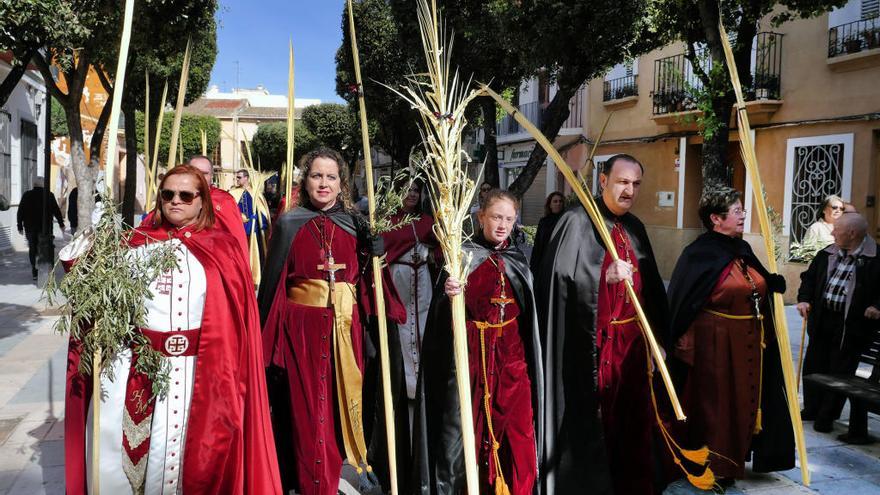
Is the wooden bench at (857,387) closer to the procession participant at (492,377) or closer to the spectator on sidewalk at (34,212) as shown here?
the procession participant at (492,377)

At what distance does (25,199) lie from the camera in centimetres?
1273

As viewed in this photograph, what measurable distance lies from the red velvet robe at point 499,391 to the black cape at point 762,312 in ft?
3.62

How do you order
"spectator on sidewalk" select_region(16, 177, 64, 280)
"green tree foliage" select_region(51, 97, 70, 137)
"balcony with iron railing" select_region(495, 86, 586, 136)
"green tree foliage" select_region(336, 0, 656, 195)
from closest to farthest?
"green tree foliage" select_region(336, 0, 656, 195) < "spectator on sidewalk" select_region(16, 177, 64, 280) < "balcony with iron railing" select_region(495, 86, 586, 136) < "green tree foliage" select_region(51, 97, 70, 137)

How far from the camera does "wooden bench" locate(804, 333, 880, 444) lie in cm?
461

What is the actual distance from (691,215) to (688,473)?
40.8 feet

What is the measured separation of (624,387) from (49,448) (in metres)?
3.75

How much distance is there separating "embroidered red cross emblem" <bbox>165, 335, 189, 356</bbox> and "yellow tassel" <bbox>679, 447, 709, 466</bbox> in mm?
2738

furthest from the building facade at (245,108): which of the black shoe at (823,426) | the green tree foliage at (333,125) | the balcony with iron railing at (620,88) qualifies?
the black shoe at (823,426)

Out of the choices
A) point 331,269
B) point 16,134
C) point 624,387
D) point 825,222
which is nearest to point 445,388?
point 331,269

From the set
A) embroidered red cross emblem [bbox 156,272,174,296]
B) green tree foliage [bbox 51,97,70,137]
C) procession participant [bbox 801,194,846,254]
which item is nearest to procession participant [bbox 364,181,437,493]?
embroidered red cross emblem [bbox 156,272,174,296]

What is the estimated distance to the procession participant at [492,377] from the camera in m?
3.56

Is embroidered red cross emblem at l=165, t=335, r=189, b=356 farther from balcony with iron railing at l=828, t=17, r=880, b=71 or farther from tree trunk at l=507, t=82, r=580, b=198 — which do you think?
balcony with iron railing at l=828, t=17, r=880, b=71

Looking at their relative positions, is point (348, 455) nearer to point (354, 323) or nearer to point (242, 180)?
point (354, 323)

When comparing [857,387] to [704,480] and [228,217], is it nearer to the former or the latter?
[704,480]
